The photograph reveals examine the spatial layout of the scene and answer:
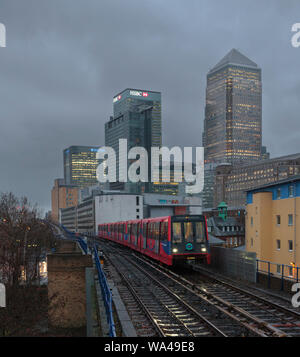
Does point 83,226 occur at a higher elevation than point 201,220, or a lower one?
lower

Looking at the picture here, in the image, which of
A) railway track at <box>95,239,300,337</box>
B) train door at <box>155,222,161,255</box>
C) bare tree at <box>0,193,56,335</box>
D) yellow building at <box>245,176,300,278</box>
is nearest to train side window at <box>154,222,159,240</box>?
train door at <box>155,222,161,255</box>

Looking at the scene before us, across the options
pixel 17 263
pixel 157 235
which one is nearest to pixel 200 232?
pixel 157 235

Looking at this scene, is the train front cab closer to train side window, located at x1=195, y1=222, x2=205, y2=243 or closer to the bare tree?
train side window, located at x1=195, y1=222, x2=205, y2=243

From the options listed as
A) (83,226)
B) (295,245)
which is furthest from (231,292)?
(83,226)

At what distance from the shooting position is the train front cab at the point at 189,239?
22.9 meters

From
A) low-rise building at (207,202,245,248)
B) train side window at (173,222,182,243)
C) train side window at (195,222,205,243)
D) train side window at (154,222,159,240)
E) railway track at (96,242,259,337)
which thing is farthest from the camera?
low-rise building at (207,202,245,248)

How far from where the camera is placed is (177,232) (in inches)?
911

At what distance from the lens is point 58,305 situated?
1527cm

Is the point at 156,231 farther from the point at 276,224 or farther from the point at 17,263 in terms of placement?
the point at 276,224

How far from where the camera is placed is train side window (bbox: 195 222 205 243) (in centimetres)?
2320

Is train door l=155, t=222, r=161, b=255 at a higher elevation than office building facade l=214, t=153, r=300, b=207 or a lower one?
lower

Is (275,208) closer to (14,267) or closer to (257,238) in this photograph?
(257,238)

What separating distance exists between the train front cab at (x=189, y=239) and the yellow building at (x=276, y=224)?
458 inches
